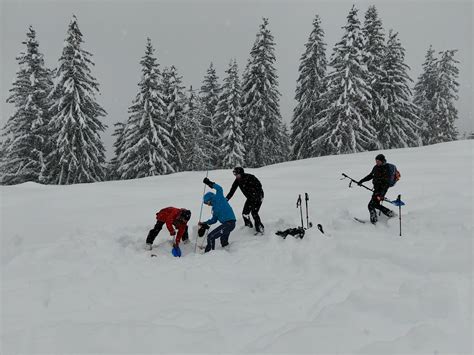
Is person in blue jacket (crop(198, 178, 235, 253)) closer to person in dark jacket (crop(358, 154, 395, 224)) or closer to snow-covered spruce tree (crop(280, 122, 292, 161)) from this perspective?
person in dark jacket (crop(358, 154, 395, 224))

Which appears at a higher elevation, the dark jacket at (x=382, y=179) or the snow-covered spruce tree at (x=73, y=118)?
the snow-covered spruce tree at (x=73, y=118)

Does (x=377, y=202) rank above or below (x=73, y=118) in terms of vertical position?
below

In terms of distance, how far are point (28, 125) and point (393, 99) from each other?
28.2m

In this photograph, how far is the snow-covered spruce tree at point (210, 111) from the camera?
3372 cm

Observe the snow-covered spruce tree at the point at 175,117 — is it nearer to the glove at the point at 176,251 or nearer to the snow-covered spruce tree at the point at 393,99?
the snow-covered spruce tree at the point at 393,99

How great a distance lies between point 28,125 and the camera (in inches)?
935

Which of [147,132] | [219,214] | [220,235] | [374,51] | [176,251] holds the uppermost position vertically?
[374,51]

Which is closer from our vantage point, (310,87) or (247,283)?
(247,283)

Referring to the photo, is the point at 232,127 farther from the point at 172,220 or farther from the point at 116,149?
the point at 172,220

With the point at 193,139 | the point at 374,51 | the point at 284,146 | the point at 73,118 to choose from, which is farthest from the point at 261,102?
the point at 73,118

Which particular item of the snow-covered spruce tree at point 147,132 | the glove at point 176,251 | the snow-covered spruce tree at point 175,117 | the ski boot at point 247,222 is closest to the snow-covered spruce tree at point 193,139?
the snow-covered spruce tree at point 175,117

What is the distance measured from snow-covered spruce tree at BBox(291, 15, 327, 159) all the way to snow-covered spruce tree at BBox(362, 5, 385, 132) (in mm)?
3658

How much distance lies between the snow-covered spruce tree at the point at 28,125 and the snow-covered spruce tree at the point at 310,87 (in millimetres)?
20407

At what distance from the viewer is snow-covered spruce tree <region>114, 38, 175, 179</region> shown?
83.3ft
